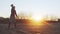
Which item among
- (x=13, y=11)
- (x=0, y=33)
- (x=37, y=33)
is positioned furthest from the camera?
(x=13, y=11)

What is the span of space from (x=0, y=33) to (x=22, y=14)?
2165 inches

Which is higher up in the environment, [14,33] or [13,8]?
[13,8]

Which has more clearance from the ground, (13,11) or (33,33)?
(13,11)

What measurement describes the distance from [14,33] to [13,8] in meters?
3.65

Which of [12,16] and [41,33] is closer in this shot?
[41,33]

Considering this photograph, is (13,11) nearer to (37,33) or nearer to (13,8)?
(13,8)

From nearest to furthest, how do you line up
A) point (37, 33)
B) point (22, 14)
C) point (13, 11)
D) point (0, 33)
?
point (0, 33), point (37, 33), point (13, 11), point (22, 14)

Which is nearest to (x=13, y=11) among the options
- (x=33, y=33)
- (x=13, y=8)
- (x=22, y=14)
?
(x=13, y=8)

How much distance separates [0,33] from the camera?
16.2m

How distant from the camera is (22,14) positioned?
7112 cm

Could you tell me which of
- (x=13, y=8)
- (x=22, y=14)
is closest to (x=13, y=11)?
(x=13, y=8)

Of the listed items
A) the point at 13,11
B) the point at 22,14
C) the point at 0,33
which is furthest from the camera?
the point at 22,14

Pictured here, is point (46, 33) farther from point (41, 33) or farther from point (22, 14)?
point (22, 14)

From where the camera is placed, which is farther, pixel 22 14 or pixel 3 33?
pixel 22 14
